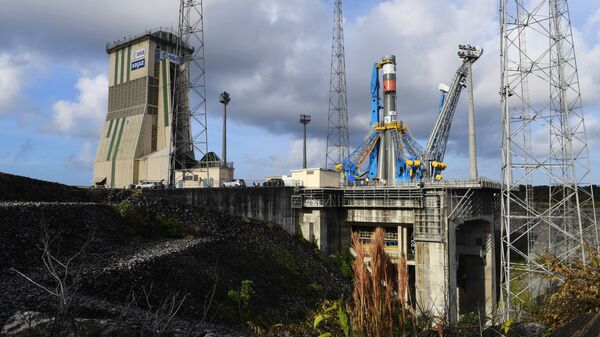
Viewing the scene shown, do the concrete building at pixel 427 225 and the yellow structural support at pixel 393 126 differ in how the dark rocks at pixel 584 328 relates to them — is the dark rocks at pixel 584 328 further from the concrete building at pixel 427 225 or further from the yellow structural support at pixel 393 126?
the yellow structural support at pixel 393 126

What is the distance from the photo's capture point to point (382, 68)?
4897 centimetres

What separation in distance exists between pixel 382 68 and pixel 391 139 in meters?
8.87

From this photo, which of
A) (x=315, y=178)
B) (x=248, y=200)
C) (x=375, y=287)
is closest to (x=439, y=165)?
A: (x=315, y=178)

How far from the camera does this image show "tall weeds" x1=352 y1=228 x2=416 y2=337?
482 cm

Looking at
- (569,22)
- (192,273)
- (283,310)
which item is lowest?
(283,310)

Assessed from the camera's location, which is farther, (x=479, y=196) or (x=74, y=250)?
(x=479, y=196)

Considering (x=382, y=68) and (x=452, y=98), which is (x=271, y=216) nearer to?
(x=382, y=68)

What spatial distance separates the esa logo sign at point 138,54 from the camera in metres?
52.0

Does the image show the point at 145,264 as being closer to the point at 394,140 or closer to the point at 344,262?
the point at 344,262

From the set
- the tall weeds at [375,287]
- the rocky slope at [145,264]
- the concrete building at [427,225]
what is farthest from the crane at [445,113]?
the tall weeds at [375,287]

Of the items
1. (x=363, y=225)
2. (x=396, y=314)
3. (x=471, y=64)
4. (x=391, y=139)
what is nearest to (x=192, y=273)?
(x=396, y=314)

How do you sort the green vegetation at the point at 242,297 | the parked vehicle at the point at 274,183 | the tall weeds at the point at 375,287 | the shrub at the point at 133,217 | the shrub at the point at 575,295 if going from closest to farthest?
the tall weeds at the point at 375,287, the shrub at the point at 575,295, the green vegetation at the point at 242,297, the shrub at the point at 133,217, the parked vehicle at the point at 274,183

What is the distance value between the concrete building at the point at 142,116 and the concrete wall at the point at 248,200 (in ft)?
46.9

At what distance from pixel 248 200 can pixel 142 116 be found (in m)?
24.6
